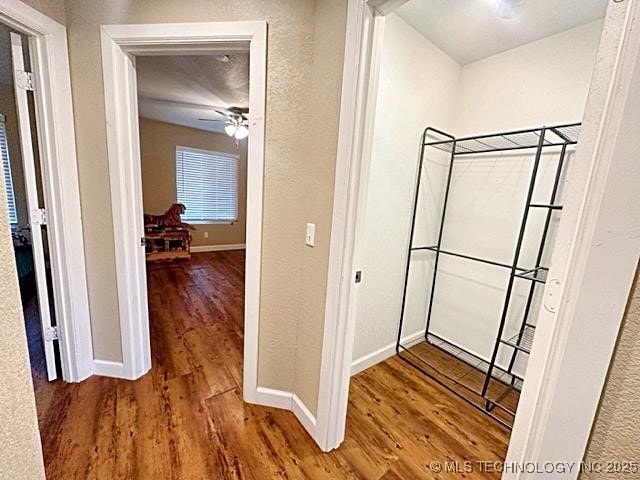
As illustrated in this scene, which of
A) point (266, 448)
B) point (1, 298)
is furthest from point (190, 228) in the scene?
point (1, 298)

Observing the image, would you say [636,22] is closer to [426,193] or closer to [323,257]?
[323,257]

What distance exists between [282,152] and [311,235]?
1.46ft

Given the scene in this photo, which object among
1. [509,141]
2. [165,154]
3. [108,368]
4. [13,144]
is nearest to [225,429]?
[108,368]

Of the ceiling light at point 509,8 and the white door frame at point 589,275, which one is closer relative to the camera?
the white door frame at point 589,275

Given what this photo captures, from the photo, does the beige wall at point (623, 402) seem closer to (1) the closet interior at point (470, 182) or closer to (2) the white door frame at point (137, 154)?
(1) the closet interior at point (470, 182)

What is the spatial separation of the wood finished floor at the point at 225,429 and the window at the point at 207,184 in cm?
376

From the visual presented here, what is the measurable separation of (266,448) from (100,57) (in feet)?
7.25

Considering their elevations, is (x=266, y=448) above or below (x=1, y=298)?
below

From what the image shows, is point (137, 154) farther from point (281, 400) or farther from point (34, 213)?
point (281, 400)

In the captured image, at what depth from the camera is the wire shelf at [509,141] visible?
5.41 ft

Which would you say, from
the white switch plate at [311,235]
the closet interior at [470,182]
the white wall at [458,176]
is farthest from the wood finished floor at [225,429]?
the white switch plate at [311,235]

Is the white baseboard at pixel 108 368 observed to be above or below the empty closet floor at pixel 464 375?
above

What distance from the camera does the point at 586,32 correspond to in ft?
5.30

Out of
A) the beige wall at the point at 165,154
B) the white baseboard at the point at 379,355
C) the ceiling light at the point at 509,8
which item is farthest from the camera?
the beige wall at the point at 165,154
